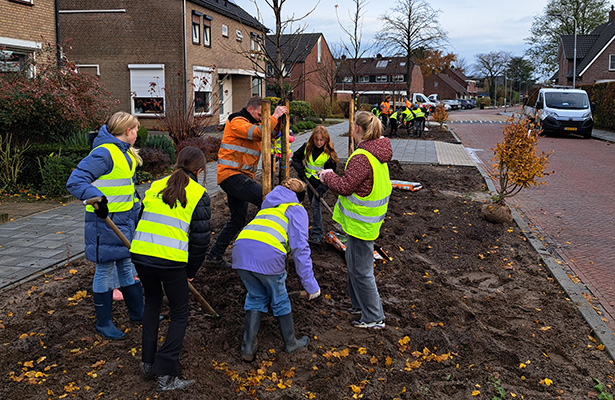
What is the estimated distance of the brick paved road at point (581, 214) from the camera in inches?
249

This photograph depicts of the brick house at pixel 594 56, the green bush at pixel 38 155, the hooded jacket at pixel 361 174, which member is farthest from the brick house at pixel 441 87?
the hooded jacket at pixel 361 174

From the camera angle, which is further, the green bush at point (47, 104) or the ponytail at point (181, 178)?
the green bush at point (47, 104)

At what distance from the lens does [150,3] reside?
24.6 metres

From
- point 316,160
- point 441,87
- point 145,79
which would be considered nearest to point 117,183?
point 316,160

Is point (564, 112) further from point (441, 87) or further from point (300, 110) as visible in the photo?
point (441, 87)

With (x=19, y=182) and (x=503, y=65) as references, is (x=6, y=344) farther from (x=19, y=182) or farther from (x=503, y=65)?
(x=503, y=65)

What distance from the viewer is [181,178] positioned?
3500 mm

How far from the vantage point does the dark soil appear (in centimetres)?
362

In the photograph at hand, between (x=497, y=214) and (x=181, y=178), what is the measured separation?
6250mm

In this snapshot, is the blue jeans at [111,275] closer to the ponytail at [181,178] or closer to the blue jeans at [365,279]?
the ponytail at [181,178]

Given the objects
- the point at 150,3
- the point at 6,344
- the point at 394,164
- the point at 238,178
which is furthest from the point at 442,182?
the point at 150,3

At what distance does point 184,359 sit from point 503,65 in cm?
10145

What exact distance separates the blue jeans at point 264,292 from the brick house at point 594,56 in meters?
47.0

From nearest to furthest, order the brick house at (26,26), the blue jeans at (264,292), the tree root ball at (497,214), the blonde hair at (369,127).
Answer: the blue jeans at (264,292)
the blonde hair at (369,127)
the tree root ball at (497,214)
the brick house at (26,26)
